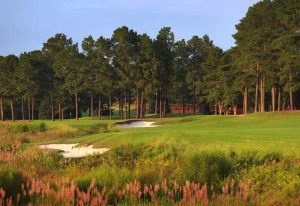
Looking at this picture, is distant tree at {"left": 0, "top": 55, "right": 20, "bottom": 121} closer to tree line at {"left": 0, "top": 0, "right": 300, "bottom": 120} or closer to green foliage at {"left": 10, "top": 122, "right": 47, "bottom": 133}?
tree line at {"left": 0, "top": 0, "right": 300, "bottom": 120}

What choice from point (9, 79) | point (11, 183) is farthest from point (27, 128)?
point (9, 79)

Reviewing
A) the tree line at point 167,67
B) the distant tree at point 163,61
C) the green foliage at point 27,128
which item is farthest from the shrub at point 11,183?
the distant tree at point 163,61

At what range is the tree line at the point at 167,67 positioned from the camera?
6519 centimetres

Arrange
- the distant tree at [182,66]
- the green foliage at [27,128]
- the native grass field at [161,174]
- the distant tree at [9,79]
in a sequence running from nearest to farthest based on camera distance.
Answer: the native grass field at [161,174]
the green foliage at [27,128]
the distant tree at [9,79]
the distant tree at [182,66]

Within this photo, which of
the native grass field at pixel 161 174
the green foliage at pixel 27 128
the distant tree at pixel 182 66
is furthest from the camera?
the distant tree at pixel 182 66

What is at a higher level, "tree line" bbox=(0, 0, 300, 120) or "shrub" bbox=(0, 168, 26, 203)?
"tree line" bbox=(0, 0, 300, 120)

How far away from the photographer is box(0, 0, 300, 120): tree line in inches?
2566

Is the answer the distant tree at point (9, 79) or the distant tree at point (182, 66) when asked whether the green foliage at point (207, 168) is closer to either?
the distant tree at point (9, 79)

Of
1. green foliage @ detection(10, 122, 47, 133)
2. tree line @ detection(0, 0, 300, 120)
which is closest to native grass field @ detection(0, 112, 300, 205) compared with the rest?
green foliage @ detection(10, 122, 47, 133)

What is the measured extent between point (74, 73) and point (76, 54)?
363 centimetres

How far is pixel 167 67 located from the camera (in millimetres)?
86625

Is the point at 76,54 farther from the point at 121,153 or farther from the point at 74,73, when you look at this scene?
the point at 121,153

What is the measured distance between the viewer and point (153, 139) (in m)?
21.4

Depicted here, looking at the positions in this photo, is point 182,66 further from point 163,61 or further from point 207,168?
point 207,168
